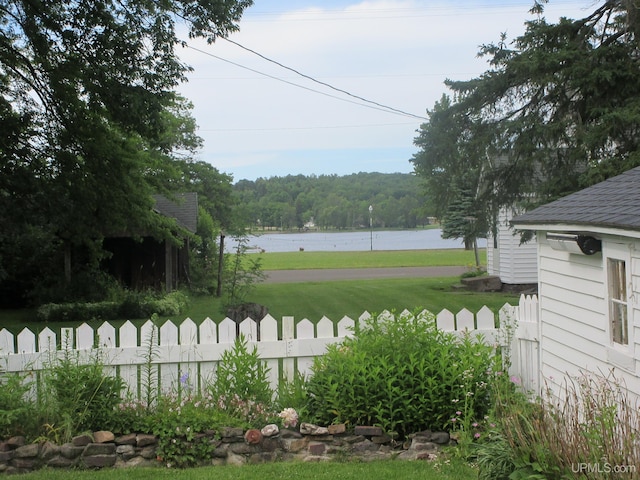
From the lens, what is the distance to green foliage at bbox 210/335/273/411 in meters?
5.71

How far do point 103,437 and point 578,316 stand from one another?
449 cm

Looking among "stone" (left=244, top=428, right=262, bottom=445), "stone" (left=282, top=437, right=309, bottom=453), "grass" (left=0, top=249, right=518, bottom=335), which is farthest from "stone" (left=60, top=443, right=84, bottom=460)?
"grass" (left=0, top=249, right=518, bottom=335)

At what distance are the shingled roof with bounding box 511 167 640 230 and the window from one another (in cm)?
43

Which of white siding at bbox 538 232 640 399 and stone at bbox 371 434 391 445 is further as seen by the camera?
stone at bbox 371 434 391 445

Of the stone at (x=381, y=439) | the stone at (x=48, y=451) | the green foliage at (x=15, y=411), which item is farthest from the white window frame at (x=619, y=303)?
the green foliage at (x=15, y=411)

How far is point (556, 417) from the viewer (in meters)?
4.04

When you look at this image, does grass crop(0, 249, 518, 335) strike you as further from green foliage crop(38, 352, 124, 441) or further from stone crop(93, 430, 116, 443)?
stone crop(93, 430, 116, 443)

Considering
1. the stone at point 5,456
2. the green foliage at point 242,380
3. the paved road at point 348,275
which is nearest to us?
the stone at point 5,456

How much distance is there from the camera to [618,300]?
543 centimetres

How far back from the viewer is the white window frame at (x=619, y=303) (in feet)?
16.7

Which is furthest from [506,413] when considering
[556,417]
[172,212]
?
[172,212]

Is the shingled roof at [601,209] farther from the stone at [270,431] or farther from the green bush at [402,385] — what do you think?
the stone at [270,431]

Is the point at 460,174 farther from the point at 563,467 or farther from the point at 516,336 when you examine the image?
the point at 563,467

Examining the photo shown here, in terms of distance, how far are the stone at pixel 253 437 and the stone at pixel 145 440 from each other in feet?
2.48
